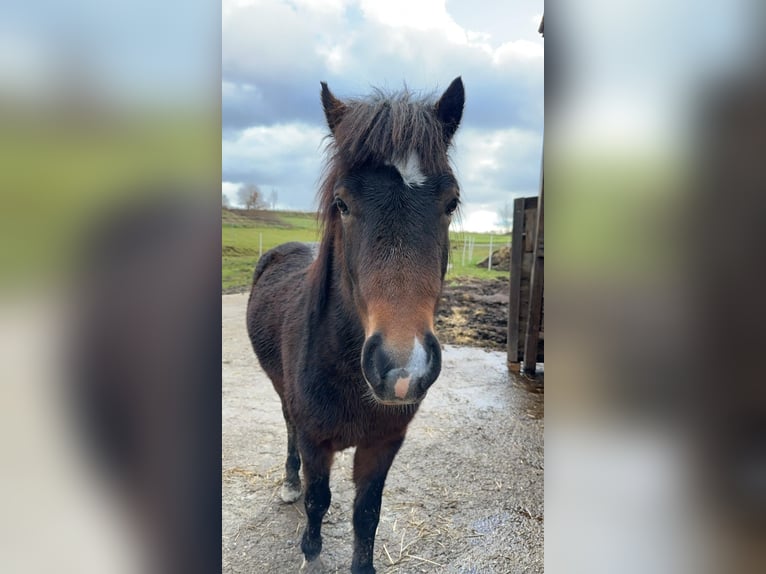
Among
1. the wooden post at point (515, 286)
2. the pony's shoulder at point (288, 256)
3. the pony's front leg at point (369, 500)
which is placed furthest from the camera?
the wooden post at point (515, 286)

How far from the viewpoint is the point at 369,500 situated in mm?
1438

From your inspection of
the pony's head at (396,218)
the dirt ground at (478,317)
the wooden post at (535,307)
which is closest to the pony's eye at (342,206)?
the pony's head at (396,218)

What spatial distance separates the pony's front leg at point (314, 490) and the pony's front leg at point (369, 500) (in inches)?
5.0

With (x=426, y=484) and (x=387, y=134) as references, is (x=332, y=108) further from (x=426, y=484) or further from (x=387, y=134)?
(x=426, y=484)

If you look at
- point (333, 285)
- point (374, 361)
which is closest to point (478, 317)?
point (333, 285)

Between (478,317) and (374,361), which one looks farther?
(478,317)

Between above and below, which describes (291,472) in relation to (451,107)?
below

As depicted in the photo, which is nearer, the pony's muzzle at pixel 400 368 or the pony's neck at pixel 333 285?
the pony's muzzle at pixel 400 368

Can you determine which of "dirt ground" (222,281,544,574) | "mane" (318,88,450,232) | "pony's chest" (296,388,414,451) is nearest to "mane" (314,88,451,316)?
"mane" (318,88,450,232)

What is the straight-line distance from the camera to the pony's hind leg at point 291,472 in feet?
5.82

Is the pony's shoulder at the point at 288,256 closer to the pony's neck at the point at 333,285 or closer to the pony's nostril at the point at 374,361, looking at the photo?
the pony's neck at the point at 333,285

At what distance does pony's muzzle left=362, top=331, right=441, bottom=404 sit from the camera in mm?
823

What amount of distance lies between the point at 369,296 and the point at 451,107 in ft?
1.98
